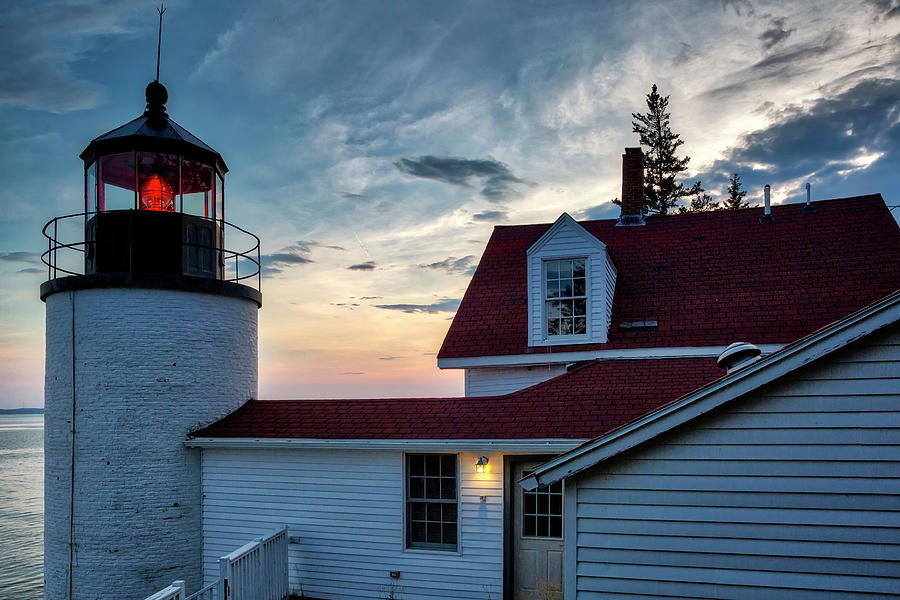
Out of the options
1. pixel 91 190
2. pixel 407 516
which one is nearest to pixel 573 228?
pixel 407 516

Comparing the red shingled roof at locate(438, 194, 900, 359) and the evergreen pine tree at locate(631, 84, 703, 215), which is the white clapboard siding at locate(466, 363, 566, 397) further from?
the evergreen pine tree at locate(631, 84, 703, 215)

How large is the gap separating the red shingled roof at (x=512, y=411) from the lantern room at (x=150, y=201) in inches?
122

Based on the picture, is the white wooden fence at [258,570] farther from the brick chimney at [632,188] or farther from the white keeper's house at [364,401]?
the brick chimney at [632,188]

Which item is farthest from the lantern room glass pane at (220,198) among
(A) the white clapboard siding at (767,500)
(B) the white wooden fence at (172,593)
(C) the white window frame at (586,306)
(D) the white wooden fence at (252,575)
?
(A) the white clapboard siding at (767,500)

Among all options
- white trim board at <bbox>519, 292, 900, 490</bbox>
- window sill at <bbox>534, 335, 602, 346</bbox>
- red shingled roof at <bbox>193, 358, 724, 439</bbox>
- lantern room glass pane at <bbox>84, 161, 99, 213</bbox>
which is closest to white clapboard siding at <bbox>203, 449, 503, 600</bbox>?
red shingled roof at <bbox>193, 358, 724, 439</bbox>

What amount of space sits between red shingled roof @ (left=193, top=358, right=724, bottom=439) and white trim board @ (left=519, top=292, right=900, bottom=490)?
320 cm

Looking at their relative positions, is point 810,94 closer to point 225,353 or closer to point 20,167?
point 225,353

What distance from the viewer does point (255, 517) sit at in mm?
9961

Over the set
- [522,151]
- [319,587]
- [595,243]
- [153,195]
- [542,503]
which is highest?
[522,151]

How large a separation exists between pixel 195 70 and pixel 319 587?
11.0 meters

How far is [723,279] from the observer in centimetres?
1184

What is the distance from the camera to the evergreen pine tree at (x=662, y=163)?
92.8ft

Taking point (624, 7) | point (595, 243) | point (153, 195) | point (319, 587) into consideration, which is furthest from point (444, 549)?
point (624, 7)

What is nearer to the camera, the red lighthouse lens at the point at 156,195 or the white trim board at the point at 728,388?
the white trim board at the point at 728,388
